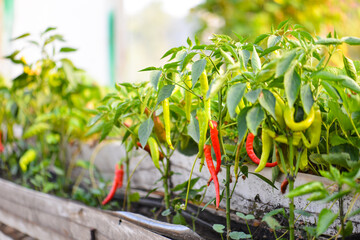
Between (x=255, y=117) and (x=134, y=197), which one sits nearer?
(x=255, y=117)

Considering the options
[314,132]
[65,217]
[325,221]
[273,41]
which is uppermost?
[273,41]

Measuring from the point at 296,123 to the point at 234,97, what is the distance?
0.32ft

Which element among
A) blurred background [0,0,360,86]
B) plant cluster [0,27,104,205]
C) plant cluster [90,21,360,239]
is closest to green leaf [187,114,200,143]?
plant cluster [90,21,360,239]

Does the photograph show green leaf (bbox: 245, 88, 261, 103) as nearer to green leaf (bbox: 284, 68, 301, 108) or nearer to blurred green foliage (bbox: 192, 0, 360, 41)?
green leaf (bbox: 284, 68, 301, 108)

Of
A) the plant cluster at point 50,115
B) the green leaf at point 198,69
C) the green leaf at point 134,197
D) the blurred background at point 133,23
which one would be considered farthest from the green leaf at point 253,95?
the blurred background at point 133,23

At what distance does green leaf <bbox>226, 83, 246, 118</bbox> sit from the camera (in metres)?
0.49

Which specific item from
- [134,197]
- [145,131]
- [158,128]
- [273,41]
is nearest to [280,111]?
[273,41]

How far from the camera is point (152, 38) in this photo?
3.43 metres

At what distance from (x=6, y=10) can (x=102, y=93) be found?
1.81 metres

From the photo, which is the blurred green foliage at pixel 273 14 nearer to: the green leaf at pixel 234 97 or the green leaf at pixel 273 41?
the green leaf at pixel 273 41

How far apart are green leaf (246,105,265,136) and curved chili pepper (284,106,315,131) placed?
47 millimetres

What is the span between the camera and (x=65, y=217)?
99cm

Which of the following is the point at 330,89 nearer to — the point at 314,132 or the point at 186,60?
the point at 314,132

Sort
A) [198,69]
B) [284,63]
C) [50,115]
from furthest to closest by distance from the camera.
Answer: [50,115], [198,69], [284,63]
